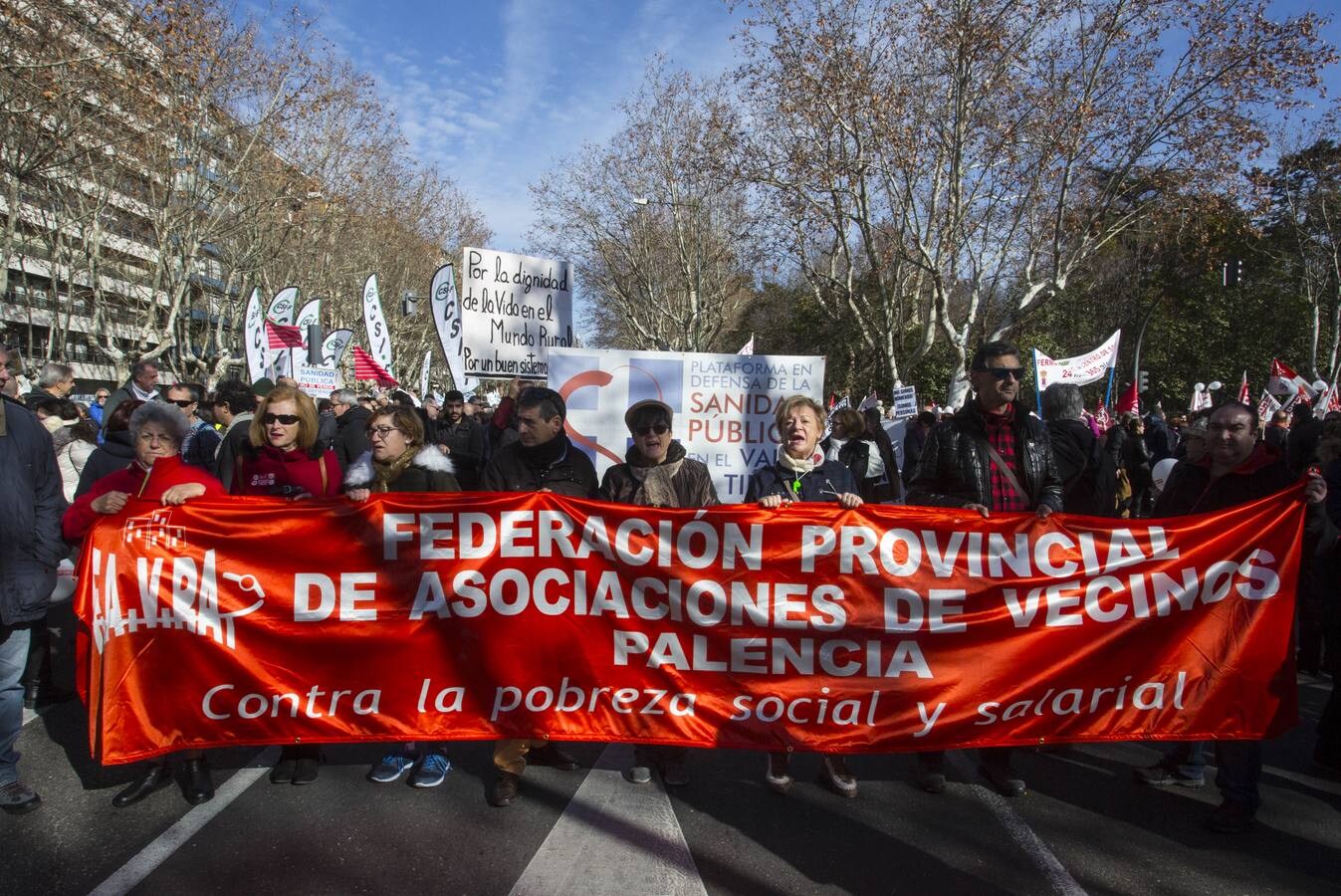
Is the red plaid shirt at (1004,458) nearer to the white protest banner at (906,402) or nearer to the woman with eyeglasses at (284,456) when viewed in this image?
the woman with eyeglasses at (284,456)

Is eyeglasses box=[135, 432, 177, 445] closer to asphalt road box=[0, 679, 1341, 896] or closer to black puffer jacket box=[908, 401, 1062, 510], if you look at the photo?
asphalt road box=[0, 679, 1341, 896]

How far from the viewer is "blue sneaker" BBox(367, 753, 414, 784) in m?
3.61

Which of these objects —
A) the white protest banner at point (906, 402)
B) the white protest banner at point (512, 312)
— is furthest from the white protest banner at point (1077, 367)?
the white protest banner at point (512, 312)

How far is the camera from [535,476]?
151 inches

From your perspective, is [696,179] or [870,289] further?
[870,289]

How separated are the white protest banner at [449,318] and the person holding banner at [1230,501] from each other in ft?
18.4

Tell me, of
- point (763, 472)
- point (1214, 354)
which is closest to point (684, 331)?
point (1214, 354)

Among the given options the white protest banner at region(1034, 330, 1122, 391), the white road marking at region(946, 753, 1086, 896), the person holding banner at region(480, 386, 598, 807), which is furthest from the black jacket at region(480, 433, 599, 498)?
the white protest banner at region(1034, 330, 1122, 391)

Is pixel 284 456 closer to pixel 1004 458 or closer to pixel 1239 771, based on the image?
pixel 1004 458

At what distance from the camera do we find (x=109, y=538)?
3.32 meters

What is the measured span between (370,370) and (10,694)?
12.7 meters

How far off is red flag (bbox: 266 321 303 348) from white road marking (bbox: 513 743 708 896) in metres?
11.4

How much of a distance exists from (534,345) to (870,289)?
3174cm

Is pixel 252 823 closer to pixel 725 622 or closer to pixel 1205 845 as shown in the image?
pixel 725 622
